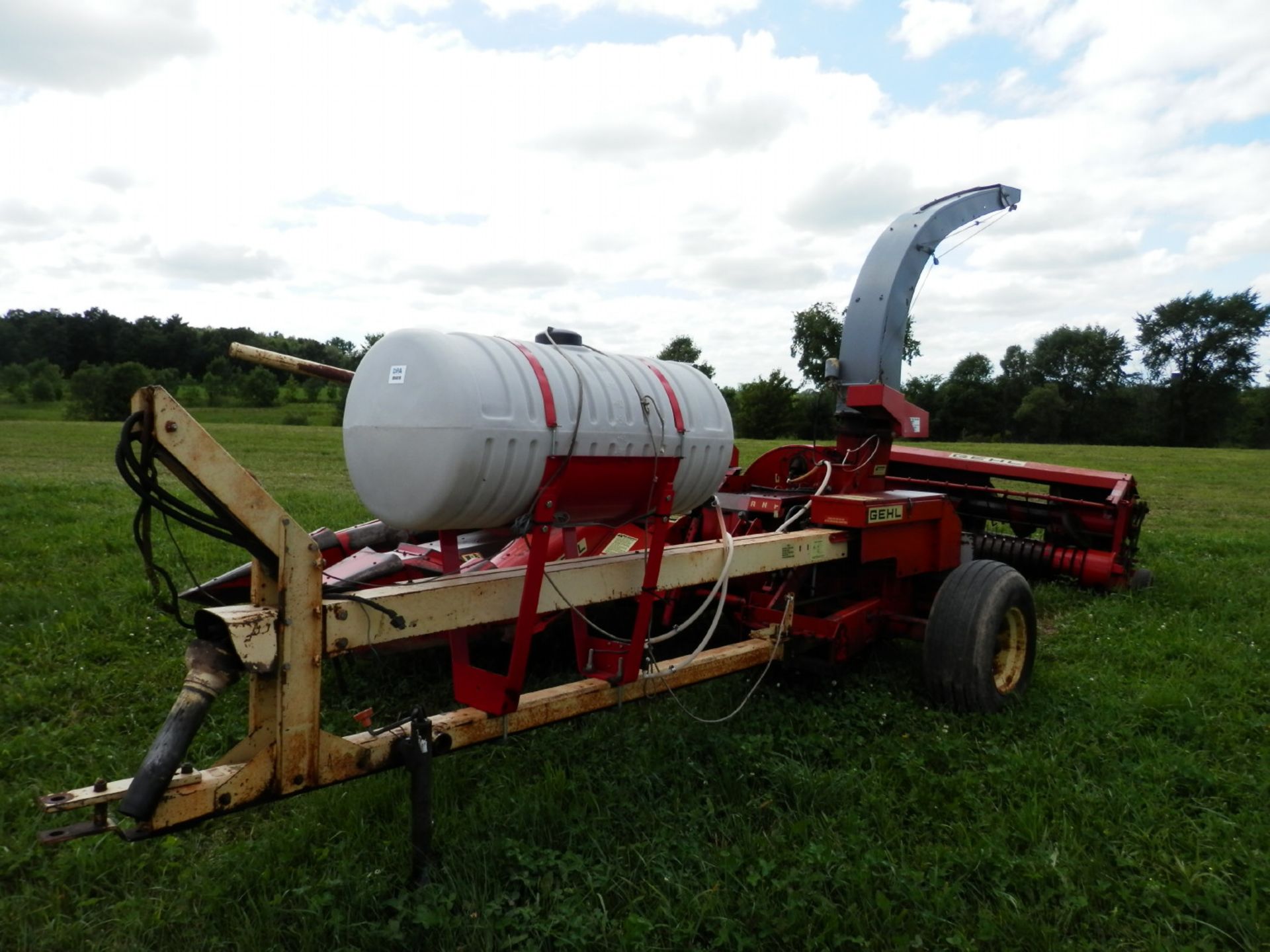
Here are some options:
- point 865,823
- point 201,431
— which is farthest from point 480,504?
point 865,823

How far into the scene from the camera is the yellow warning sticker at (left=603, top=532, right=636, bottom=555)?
5.00m

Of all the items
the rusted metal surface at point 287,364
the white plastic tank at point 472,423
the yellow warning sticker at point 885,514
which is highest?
the rusted metal surface at point 287,364

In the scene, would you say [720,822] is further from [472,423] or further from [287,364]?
[287,364]

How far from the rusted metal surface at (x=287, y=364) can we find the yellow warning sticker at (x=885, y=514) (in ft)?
8.60

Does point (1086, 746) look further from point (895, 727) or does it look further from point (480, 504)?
point (480, 504)

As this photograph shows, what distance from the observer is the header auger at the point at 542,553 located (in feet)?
8.15

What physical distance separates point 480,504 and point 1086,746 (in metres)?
3.12

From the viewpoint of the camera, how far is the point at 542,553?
297 centimetres

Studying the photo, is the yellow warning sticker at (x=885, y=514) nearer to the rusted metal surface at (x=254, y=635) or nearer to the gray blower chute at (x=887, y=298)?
the gray blower chute at (x=887, y=298)

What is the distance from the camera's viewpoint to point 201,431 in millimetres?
2383

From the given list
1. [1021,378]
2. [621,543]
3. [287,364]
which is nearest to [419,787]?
[287,364]

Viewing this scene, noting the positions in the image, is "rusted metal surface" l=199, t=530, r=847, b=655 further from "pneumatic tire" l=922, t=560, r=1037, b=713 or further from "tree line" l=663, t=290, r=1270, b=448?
"tree line" l=663, t=290, r=1270, b=448

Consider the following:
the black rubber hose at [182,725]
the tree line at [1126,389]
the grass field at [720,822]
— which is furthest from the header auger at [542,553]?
the tree line at [1126,389]

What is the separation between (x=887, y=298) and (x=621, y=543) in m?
2.20
